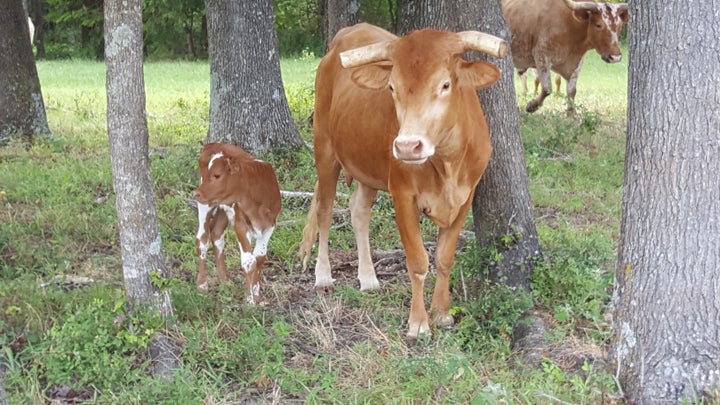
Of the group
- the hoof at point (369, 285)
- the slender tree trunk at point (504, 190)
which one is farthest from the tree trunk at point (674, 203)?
the hoof at point (369, 285)

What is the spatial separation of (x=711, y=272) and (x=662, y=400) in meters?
0.62

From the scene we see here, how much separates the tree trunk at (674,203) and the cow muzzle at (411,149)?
1.01 meters

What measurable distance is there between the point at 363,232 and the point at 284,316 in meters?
1.11

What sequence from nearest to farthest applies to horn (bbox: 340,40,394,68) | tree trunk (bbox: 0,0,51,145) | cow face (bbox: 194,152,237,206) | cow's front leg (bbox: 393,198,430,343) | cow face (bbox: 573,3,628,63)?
horn (bbox: 340,40,394,68) → cow's front leg (bbox: 393,198,430,343) → cow face (bbox: 194,152,237,206) → tree trunk (bbox: 0,0,51,145) → cow face (bbox: 573,3,628,63)

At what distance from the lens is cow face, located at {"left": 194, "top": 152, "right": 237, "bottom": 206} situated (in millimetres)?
5449

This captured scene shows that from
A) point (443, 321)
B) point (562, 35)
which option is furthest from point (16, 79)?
point (562, 35)

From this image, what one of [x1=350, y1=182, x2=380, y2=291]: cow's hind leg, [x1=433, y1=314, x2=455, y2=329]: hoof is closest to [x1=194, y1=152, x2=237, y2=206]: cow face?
[x1=350, y1=182, x2=380, y2=291]: cow's hind leg

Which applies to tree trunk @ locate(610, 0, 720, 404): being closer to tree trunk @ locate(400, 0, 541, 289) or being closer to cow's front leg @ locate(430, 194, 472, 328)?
cow's front leg @ locate(430, 194, 472, 328)

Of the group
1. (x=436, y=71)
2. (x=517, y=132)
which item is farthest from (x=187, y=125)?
(x=436, y=71)

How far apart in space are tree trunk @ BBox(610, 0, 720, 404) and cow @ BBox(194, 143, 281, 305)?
8.17 ft

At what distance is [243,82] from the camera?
29.7 feet

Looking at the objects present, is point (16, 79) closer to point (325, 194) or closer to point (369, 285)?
point (325, 194)

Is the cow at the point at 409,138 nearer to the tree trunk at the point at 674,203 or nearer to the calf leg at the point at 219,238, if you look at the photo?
the calf leg at the point at 219,238

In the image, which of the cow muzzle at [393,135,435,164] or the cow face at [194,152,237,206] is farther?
the cow face at [194,152,237,206]
